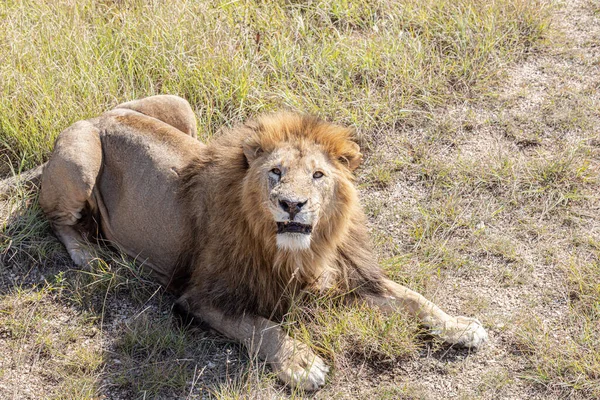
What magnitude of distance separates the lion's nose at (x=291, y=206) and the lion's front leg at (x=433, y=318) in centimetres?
83

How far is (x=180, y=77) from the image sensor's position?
558 cm

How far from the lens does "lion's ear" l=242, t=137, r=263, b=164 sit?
4035 mm

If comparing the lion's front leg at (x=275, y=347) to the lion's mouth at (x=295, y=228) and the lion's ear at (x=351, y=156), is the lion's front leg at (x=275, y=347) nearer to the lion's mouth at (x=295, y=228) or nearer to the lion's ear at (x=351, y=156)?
the lion's mouth at (x=295, y=228)

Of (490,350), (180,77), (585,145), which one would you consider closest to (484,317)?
(490,350)

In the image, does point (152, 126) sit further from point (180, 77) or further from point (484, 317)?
point (484, 317)

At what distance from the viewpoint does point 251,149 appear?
13.3 ft

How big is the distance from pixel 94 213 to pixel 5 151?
2.87ft

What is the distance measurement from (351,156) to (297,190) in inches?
20.0

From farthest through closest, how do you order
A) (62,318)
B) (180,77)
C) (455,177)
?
(180,77)
(455,177)
(62,318)

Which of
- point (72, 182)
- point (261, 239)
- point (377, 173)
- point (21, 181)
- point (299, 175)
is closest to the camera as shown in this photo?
point (299, 175)

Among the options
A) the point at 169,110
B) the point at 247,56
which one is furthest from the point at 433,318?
the point at 247,56

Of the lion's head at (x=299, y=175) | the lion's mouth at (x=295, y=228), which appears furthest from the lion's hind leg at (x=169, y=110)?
the lion's mouth at (x=295, y=228)

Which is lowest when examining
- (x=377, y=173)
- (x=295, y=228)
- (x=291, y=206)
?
(x=377, y=173)

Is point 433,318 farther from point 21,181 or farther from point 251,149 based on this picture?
point 21,181
